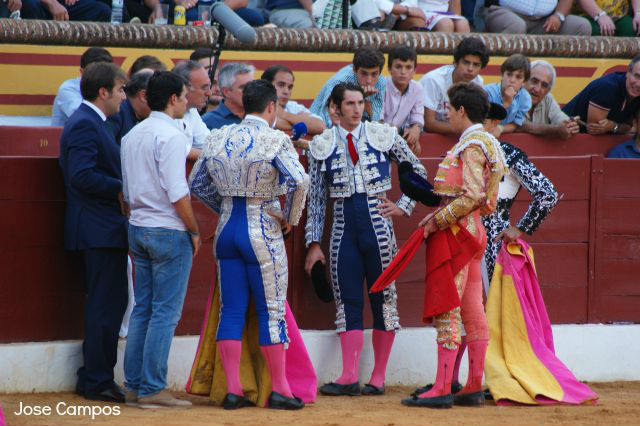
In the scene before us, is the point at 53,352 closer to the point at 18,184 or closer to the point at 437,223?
the point at 18,184

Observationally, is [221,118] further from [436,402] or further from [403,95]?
[436,402]

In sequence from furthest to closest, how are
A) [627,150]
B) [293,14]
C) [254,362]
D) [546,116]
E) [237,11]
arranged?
[293,14], [237,11], [546,116], [627,150], [254,362]

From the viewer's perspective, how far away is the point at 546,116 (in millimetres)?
8031

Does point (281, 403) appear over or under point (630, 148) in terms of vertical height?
under

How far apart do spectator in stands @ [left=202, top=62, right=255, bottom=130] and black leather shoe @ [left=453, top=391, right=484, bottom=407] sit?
187cm

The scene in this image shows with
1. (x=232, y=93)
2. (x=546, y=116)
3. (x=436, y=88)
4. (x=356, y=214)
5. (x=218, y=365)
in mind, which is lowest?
(x=218, y=365)

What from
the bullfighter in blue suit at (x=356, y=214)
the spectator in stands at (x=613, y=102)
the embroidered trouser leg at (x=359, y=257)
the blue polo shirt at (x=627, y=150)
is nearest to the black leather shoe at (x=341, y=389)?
the bullfighter in blue suit at (x=356, y=214)

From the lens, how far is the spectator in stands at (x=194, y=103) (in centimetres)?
616

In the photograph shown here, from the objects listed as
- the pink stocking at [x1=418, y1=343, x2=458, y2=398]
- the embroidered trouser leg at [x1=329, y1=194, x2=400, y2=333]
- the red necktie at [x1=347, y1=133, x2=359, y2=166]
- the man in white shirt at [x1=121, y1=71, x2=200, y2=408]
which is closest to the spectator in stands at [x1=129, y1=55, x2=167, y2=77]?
the man in white shirt at [x1=121, y1=71, x2=200, y2=408]

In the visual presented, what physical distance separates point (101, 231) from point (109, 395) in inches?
31.4

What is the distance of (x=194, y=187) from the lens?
5.65m

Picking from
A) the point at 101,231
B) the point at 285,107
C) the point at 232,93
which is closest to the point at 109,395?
the point at 101,231

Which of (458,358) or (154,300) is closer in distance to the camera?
(154,300)

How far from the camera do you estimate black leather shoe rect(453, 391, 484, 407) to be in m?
5.89
